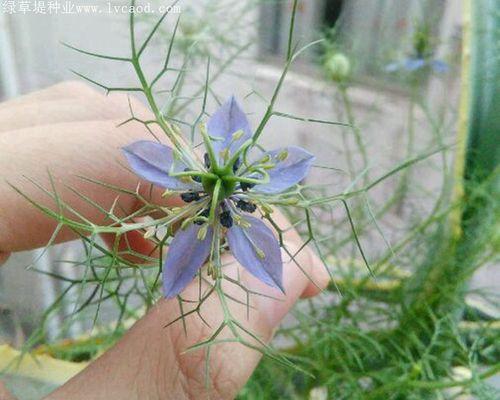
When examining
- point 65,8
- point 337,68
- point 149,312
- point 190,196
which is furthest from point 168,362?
point 65,8

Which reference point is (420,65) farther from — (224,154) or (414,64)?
(224,154)

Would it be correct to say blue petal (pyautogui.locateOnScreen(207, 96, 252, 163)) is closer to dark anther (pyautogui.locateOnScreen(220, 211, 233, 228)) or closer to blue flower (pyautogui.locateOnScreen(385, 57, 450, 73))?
dark anther (pyautogui.locateOnScreen(220, 211, 233, 228))

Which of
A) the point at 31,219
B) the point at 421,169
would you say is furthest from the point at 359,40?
the point at 31,219

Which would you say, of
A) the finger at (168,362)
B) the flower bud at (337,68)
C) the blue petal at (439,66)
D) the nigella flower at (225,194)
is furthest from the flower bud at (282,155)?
the blue petal at (439,66)

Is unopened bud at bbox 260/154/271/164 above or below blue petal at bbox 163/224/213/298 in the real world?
above

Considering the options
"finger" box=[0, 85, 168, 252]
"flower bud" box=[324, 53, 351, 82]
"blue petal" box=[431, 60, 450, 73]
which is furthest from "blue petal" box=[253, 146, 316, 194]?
"blue petal" box=[431, 60, 450, 73]

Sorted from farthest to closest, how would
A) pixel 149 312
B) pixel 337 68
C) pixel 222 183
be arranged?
pixel 337 68 < pixel 149 312 < pixel 222 183

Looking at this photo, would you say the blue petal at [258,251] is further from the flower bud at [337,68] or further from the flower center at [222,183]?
the flower bud at [337,68]
